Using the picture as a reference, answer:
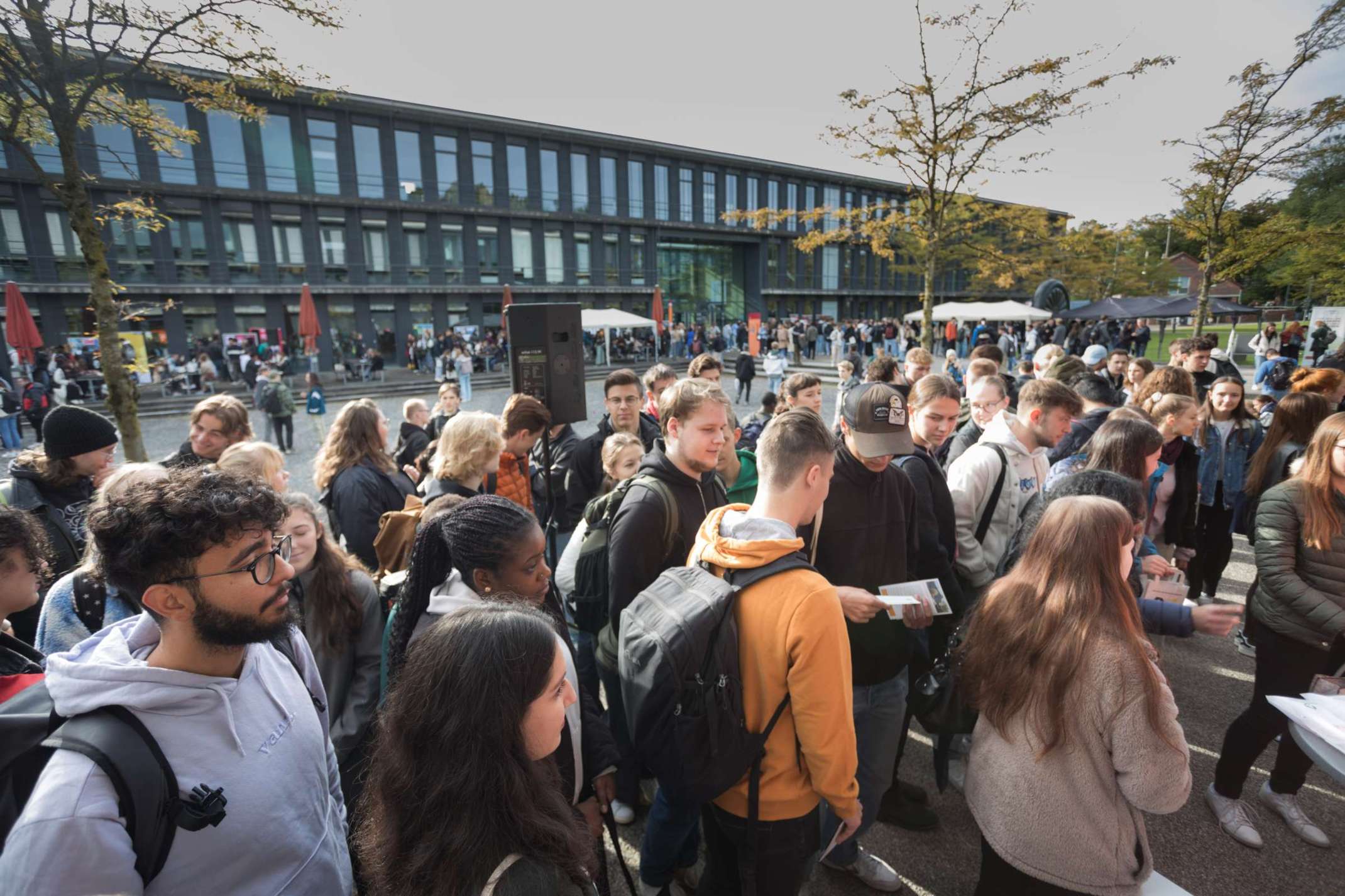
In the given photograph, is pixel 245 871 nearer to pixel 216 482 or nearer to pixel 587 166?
pixel 216 482

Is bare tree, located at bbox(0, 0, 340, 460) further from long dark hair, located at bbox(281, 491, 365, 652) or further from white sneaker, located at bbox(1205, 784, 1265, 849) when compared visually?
white sneaker, located at bbox(1205, 784, 1265, 849)

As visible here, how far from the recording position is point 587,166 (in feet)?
114

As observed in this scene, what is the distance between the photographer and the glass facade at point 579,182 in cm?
3453

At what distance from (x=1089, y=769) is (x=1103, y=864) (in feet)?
1.04

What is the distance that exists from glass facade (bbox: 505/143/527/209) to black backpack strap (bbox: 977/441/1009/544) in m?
33.9

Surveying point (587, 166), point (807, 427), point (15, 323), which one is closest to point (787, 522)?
point (807, 427)

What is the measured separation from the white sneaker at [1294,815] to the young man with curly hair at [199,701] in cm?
428

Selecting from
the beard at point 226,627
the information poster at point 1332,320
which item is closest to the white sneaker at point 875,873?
the beard at point 226,627

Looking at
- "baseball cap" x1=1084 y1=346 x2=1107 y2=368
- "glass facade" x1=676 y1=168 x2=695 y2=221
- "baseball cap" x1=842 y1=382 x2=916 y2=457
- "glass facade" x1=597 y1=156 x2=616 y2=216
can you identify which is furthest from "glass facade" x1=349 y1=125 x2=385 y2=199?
"baseball cap" x1=842 y1=382 x2=916 y2=457

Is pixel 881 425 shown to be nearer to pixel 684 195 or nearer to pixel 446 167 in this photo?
pixel 446 167

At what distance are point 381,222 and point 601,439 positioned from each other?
30.7 m

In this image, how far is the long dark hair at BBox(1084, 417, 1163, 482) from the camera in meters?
3.06

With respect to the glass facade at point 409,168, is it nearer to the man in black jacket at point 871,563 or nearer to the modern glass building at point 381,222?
the modern glass building at point 381,222

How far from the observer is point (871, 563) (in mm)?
2844
